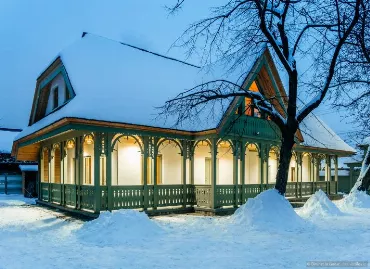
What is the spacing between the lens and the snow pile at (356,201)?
20.0 metres

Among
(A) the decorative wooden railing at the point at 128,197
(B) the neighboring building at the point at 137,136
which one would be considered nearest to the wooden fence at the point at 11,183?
(B) the neighboring building at the point at 137,136

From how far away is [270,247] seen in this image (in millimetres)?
9516

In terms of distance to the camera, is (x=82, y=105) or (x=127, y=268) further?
(x=82, y=105)

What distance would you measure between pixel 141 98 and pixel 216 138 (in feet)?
12.7

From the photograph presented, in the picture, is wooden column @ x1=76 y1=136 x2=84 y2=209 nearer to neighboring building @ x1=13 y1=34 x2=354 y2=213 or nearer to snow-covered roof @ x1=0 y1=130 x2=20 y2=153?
neighboring building @ x1=13 y1=34 x2=354 y2=213

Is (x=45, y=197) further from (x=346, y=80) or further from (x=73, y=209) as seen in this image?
(x=346, y=80)

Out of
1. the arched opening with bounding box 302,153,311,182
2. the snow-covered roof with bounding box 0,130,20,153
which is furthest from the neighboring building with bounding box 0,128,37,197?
the arched opening with bounding box 302,153,311,182

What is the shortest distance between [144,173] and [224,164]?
675 cm

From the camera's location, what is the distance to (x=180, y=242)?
10.1 metres

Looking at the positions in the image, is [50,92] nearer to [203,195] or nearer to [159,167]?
[159,167]

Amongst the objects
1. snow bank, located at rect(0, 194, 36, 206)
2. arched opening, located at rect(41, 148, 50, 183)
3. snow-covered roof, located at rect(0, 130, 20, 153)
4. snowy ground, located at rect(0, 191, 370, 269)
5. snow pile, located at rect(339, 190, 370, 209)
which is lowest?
snow bank, located at rect(0, 194, 36, 206)

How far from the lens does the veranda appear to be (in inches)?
579

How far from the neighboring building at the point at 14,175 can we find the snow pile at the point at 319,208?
2096 centimetres

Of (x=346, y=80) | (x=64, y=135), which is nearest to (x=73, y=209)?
(x=64, y=135)
